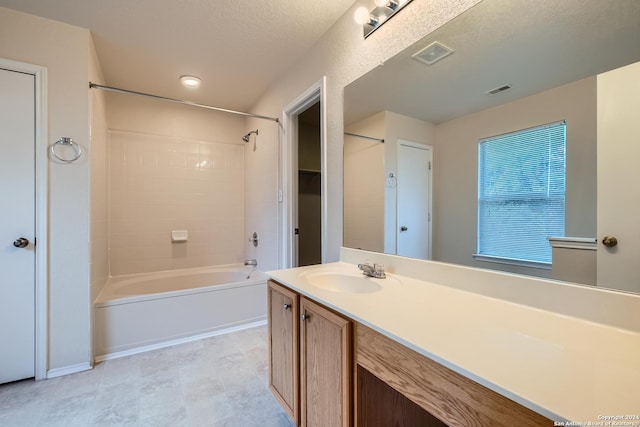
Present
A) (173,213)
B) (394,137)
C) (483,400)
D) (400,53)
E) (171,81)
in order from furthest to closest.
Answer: (173,213) → (171,81) → (394,137) → (400,53) → (483,400)

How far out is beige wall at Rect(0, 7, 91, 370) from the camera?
1.78 metres

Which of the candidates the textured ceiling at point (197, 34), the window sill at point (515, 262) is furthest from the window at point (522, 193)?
the textured ceiling at point (197, 34)

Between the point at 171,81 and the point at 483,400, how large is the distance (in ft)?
10.7

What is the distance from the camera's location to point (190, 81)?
2.67 meters

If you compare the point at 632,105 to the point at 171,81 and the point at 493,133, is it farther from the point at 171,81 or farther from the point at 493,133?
the point at 171,81

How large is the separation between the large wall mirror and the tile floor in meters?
1.12

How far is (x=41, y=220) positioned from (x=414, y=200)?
92.5 inches

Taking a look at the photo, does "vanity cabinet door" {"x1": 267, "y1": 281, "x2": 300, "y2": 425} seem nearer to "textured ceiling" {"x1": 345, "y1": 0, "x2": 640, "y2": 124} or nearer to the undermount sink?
the undermount sink

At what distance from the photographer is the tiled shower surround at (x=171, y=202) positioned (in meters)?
2.98

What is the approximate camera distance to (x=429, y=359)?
68 centimetres

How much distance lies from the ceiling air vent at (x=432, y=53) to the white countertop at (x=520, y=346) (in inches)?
38.9

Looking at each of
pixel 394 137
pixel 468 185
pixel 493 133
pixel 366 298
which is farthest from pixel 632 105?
pixel 366 298

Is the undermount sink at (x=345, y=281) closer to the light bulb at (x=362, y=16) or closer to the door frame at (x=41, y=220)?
the light bulb at (x=362, y=16)

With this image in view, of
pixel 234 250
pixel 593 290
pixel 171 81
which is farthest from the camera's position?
pixel 234 250
